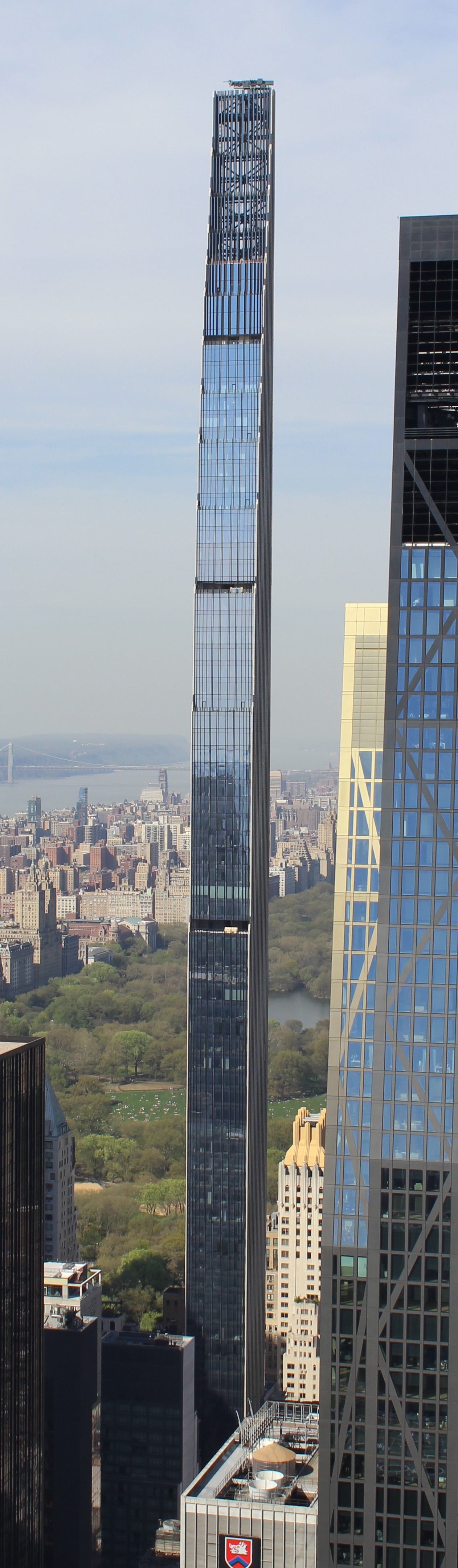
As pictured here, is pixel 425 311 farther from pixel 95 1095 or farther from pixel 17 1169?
pixel 95 1095

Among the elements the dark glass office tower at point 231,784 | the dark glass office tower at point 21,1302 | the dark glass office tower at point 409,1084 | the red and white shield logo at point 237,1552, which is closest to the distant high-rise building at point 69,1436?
the dark glass office tower at point 231,784

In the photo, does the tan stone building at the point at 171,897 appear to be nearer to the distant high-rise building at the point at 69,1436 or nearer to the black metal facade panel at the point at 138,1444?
the black metal facade panel at the point at 138,1444

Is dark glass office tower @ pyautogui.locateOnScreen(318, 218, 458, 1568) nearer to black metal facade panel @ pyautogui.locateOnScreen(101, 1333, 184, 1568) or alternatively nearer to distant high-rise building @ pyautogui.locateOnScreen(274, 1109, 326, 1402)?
black metal facade panel @ pyautogui.locateOnScreen(101, 1333, 184, 1568)

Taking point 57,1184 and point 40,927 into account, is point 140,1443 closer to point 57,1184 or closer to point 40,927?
point 57,1184

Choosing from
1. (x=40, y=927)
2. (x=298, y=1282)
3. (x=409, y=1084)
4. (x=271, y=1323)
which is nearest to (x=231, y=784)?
(x=298, y=1282)

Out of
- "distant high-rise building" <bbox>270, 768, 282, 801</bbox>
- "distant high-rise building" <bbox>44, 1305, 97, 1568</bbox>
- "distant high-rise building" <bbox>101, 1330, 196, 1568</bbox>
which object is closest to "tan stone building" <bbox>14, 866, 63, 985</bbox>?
"distant high-rise building" <bbox>270, 768, 282, 801</bbox>
